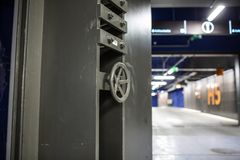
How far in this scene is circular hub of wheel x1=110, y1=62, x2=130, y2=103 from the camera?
54.0 inches

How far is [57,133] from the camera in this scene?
1.23 meters

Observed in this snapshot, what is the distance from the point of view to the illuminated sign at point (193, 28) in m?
5.92

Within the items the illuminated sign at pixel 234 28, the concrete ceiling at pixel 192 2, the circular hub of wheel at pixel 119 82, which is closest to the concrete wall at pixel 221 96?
the illuminated sign at pixel 234 28

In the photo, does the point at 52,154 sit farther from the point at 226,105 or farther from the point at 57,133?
the point at 226,105

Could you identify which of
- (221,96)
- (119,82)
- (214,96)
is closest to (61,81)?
(119,82)

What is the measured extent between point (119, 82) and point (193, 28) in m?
5.13

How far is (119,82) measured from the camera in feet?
4.73

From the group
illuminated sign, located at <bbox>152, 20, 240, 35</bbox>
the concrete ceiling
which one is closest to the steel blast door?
the concrete ceiling

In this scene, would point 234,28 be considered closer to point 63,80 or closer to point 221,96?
point 63,80

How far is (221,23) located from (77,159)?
5.86 metres

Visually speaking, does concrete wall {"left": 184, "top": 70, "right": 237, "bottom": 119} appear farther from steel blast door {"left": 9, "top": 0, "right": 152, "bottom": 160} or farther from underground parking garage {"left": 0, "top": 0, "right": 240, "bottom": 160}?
steel blast door {"left": 9, "top": 0, "right": 152, "bottom": 160}

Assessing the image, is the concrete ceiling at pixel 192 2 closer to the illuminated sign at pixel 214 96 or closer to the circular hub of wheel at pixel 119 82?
the circular hub of wheel at pixel 119 82

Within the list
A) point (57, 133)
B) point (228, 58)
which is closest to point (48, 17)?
point (57, 133)

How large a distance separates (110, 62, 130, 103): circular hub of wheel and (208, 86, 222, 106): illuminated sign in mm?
14465
